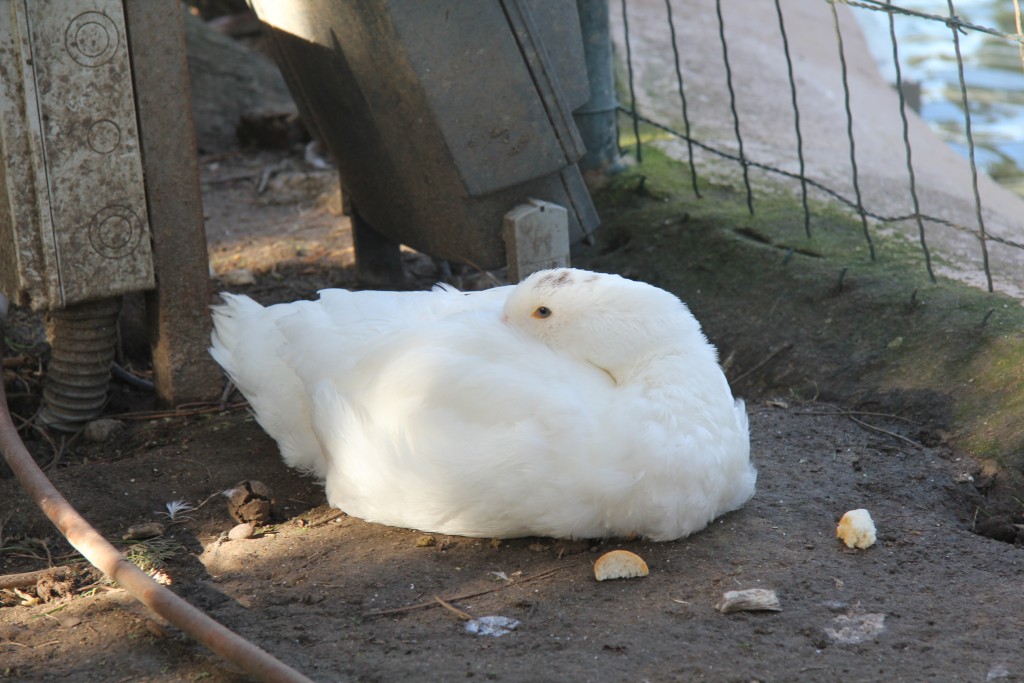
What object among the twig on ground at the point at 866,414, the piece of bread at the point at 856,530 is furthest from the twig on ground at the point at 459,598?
the twig on ground at the point at 866,414

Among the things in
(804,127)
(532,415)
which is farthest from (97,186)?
(804,127)

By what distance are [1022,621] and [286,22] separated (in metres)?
3.07

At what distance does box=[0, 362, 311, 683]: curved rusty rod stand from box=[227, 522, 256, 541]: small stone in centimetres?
47

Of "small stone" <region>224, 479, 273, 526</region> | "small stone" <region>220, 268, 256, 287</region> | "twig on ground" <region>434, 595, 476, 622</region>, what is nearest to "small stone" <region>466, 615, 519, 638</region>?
"twig on ground" <region>434, 595, 476, 622</region>

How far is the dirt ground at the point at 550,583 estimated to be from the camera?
96.7 inches

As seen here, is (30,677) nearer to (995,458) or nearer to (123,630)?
(123,630)

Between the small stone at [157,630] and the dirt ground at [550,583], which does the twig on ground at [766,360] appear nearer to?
the dirt ground at [550,583]

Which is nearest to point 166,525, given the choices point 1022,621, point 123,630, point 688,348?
point 123,630

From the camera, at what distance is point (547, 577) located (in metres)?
2.80

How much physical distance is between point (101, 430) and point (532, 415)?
1724mm

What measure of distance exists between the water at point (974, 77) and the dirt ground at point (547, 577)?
17.7 feet

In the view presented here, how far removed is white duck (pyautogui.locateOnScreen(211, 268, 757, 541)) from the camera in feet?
9.14

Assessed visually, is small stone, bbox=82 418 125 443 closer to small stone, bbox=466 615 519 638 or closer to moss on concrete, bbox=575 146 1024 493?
small stone, bbox=466 615 519 638

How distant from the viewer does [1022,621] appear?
259cm
